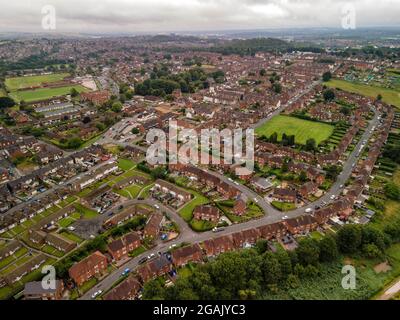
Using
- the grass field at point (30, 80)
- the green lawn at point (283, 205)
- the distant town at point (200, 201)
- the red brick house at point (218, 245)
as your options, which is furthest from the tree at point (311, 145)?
the grass field at point (30, 80)

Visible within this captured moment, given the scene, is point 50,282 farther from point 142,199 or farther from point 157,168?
point 157,168

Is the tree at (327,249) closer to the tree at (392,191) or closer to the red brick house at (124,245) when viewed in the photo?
the tree at (392,191)

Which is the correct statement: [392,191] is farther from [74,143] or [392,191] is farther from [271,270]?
[74,143]

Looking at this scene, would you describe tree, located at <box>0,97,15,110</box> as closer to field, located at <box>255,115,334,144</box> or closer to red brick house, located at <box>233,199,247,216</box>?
field, located at <box>255,115,334,144</box>

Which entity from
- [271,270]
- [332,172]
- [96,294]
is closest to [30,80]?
[96,294]

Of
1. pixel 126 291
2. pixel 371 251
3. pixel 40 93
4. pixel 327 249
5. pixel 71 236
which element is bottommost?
pixel 126 291
